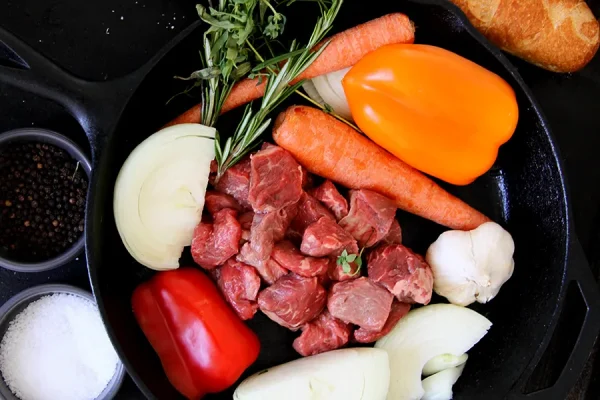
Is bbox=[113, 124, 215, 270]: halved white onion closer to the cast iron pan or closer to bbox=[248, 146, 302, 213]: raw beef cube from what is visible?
the cast iron pan

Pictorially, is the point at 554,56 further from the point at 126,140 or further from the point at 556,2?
the point at 126,140

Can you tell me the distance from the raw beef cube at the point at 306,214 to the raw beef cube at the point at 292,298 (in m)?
0.17

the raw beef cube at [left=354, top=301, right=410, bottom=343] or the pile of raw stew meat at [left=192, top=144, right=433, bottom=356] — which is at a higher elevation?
the pile of raw stew meat at [left=192, top=144, right=433, bottom=356]

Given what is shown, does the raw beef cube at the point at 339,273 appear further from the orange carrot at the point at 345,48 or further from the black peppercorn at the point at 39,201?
the black peppercorn at the point at 39,201

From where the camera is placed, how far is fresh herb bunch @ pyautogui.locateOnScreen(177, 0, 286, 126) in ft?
6.23

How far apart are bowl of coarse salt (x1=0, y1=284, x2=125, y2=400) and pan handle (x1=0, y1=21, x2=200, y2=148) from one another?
0.61 metres

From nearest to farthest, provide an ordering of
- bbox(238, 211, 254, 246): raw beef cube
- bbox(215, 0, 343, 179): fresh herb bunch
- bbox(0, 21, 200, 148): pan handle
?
bbox(0, 21, 200, 148): pan handle
bbox(215, 0, 343, 179): fresh herb bunch
bbox(238, 211, 254, 246): raw beef cube

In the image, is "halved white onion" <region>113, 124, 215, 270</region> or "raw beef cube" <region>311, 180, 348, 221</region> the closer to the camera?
"halved white onion" <region>113, 124, 215, 270</region>

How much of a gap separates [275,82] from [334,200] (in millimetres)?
446

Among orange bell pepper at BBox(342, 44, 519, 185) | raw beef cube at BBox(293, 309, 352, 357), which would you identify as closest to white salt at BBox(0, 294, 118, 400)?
raw beef cube at BBox(293, 309, 352, 357)

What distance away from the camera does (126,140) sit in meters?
2.10

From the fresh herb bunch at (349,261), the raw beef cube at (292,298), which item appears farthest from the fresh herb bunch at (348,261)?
the raw beef cube at (292,298)

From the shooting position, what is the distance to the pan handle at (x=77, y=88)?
182 centimetres

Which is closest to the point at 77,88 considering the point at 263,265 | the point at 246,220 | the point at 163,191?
the point at 163,191
